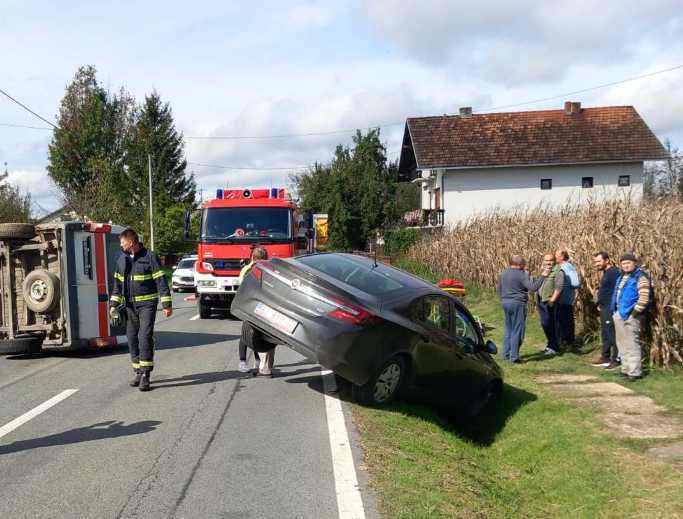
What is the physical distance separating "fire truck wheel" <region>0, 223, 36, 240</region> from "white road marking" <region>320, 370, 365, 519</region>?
587cm

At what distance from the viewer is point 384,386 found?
6.85 meters

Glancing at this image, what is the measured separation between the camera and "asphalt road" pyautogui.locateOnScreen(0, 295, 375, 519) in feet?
14.1

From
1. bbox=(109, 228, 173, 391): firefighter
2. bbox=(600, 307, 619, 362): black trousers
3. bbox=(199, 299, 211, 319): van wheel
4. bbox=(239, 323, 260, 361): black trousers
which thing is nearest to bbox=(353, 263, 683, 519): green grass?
bbox=(600, 307, 619, 362): black trousers

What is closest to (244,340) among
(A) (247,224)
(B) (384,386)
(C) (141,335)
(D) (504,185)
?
(C) (141,335)

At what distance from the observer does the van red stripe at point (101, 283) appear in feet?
34.3

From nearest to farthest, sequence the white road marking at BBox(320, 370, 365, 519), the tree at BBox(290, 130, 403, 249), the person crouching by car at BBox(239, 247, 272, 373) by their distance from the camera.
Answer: the white road marking at BBox(320, 370, 365, 519) → the person crouching by car at BBox(239, 247, 272, 373) → the tree at BBox(290, 130, 403, 249)

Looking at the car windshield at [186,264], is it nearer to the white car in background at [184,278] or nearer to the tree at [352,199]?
the white car in background at [184,278]

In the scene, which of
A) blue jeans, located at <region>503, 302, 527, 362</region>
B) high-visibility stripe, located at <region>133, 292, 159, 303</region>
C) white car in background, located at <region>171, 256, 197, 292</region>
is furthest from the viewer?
white car in background, located at <region>171, 256, 197, 292</region>

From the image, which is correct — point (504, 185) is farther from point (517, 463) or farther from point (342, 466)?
point (342, 466)

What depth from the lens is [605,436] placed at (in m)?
6.50

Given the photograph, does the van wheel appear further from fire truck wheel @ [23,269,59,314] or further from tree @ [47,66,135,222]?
tree @ [47,66,135,222]

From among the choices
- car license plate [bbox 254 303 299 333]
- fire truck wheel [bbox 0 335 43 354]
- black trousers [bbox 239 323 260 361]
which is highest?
car license plate [bbox 254 303 299 333]

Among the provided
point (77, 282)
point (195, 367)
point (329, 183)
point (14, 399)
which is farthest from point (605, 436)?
point (329, 183)

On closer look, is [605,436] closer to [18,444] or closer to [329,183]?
[18,444]
